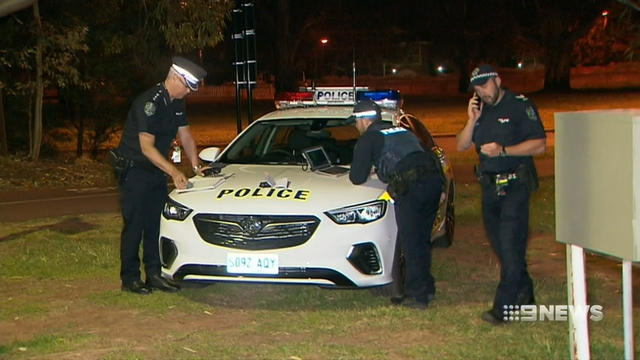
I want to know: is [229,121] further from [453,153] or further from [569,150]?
[569,150]

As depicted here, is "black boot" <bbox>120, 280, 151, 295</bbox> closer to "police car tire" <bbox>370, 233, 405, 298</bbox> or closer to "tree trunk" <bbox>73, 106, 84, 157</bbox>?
"police car tire" <bbox>370, 233, 405, 298</bbox>

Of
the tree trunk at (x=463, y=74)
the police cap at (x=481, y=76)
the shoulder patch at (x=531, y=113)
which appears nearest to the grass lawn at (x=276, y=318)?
the shoulder patch at (x=531, y=113)

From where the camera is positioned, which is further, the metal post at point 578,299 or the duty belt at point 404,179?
the duty belt at point 404,179

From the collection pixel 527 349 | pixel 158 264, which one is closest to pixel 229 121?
pixel 158 264

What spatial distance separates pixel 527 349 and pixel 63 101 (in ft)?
49.9

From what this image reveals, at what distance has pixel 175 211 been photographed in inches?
278

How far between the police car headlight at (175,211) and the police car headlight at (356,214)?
1087mm

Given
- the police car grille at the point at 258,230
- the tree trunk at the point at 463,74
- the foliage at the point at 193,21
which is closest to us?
→ the police car grille at the point at 258,230

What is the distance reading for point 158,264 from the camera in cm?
754

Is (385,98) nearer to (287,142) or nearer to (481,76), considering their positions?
(287,142)

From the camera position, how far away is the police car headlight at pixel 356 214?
667 centimetres

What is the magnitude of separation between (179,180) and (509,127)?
2.51 m

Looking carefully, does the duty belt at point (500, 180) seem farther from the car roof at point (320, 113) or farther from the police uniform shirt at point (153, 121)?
the police uniform shirt at point (153, 121)

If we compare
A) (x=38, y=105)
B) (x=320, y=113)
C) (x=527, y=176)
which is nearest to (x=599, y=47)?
(x=38, y=105)
